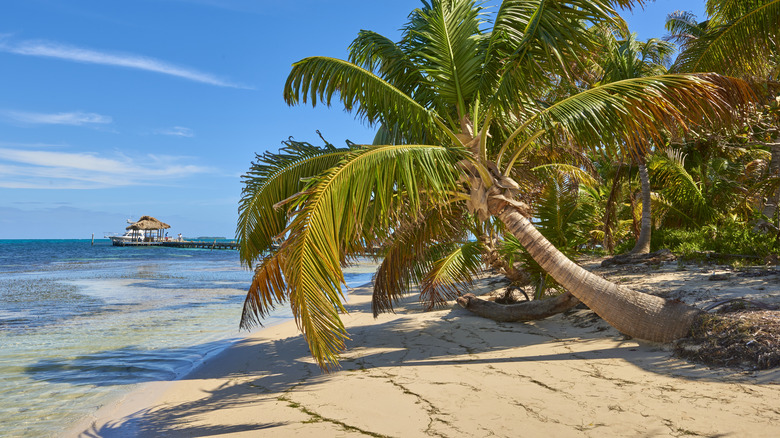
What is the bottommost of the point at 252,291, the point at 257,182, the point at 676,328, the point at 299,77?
the point at 676,328

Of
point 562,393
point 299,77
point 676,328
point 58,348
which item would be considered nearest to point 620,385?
point 562,393

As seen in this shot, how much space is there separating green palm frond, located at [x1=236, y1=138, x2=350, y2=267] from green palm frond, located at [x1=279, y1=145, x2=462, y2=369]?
1.47 metres

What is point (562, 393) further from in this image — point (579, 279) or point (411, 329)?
point (411, 329)

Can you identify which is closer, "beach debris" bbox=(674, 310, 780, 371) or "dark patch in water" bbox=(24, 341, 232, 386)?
"beach debris" bbox=(674, 310, 780, 371)

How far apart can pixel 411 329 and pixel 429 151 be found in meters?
3.77

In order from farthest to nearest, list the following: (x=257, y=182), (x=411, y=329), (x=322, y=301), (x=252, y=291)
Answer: (x=411, y=329) → (x=257, y=182) → (x=252, y=291) → (x=322, y=301)

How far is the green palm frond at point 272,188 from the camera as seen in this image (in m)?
5.83

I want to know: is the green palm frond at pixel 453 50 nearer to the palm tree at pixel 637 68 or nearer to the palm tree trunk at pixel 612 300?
the palm tree trunk at pixel 612 300

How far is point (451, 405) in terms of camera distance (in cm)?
394

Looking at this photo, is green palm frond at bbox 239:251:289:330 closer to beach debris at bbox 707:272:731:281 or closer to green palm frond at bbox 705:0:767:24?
beach debris at bbox 707:272:731:281

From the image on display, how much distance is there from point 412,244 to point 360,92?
228 centimetres

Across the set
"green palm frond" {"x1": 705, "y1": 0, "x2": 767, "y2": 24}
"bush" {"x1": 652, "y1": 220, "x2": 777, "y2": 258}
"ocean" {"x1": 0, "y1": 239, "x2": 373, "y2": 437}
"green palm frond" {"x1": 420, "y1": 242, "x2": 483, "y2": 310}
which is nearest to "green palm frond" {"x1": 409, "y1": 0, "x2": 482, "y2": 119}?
"green palm frond" {"x1": 420, "y1": 242, "x2": 483, "y2": 310}

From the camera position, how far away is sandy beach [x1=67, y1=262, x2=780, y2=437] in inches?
134

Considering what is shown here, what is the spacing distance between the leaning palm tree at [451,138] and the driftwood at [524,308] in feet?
4.86
